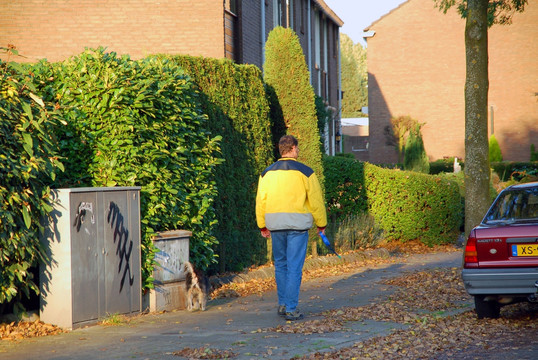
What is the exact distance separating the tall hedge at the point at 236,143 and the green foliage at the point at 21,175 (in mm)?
3112

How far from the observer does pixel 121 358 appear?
5.88 m

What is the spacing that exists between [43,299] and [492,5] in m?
11.7

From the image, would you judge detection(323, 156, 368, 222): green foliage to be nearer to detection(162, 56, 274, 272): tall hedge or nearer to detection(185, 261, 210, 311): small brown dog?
detection(162, 56, 274, 272): tall hedge

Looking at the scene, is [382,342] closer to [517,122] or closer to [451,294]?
[451,294]

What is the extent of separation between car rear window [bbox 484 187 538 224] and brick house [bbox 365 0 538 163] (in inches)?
1472

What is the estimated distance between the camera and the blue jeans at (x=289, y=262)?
7.78m

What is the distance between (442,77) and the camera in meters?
46.2

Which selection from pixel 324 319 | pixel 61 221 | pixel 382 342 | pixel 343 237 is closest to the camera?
pixel 382 342

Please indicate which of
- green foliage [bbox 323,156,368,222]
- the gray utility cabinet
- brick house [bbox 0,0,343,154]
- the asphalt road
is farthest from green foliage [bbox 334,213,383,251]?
the gray utility cabinet

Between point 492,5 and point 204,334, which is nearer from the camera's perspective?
point 204,334

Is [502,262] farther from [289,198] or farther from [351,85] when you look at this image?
[351,85]

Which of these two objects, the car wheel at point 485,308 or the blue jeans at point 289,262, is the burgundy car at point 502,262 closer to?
the car wheel at point 485,308

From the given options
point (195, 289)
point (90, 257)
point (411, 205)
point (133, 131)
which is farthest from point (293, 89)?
point (90, 257)

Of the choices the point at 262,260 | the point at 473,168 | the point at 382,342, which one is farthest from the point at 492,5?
the point at 382,342
